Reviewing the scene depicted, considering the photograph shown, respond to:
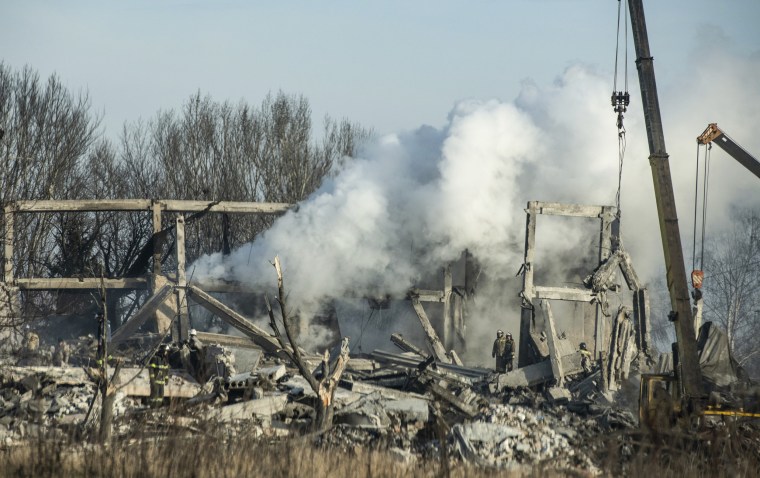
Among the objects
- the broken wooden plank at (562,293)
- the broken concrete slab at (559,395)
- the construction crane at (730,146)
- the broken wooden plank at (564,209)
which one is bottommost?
the broken concrete slab at (559,395)

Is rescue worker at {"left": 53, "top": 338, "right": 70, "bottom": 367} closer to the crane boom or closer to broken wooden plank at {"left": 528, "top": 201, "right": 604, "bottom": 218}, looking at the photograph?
broken wooden plank at {"left": 528, "top": 201, "right": 604, "bottom": 218}

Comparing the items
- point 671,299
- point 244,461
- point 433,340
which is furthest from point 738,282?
point 244,461

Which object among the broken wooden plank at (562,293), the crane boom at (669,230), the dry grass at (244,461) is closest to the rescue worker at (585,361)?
the broken wooden plank at (562,293)

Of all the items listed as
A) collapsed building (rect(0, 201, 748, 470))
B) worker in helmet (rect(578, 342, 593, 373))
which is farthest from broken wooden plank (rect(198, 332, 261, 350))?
worker in helmet (rect(578, 342, 593, 373))

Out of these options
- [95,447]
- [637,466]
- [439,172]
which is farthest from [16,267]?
[637,466]

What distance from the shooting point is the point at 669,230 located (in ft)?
51.4

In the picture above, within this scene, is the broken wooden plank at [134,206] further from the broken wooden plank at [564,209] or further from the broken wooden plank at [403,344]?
the broken wooden plank at [564,209]

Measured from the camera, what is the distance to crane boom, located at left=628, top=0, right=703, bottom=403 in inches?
595

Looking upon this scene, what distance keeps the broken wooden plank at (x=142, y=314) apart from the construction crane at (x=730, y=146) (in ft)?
42.6

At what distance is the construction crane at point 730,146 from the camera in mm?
20938

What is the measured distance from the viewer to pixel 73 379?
19.1m

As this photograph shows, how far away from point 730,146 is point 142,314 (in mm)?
13875

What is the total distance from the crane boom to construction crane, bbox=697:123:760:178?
557cm

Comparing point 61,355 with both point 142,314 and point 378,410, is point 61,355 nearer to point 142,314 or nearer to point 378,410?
point 142,314
